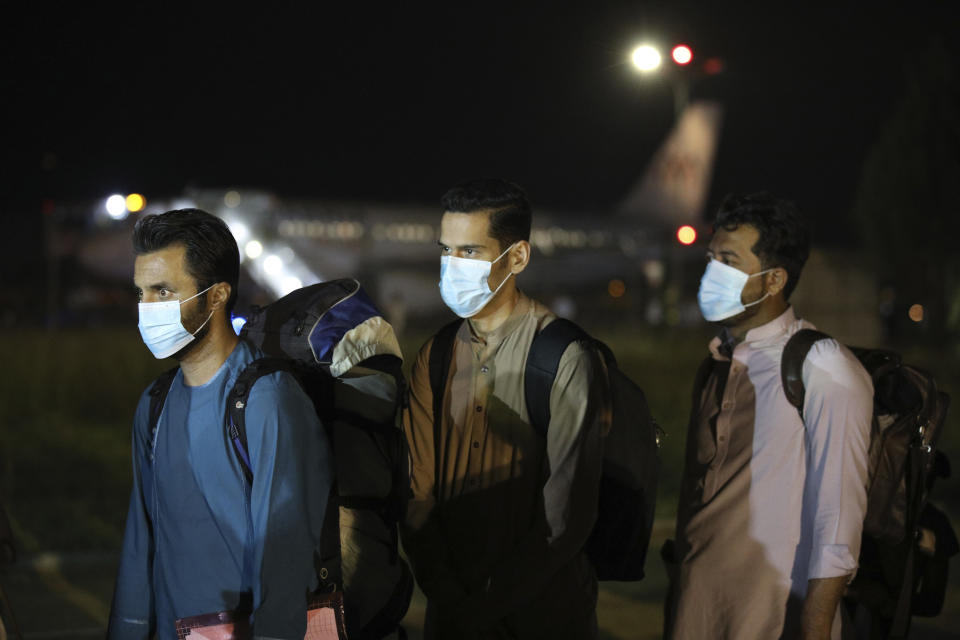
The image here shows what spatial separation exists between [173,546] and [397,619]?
61cm

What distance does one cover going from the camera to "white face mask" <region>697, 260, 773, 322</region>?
3.06 metres

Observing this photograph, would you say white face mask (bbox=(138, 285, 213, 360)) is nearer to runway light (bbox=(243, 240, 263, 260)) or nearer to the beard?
the beard

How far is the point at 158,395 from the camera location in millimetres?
2436

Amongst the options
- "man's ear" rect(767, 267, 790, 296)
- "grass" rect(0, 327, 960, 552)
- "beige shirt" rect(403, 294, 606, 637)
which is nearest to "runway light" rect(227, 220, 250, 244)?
"grass" rect(0, 327, 960, 552)

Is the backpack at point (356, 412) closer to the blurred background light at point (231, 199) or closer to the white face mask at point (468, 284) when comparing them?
the white face mask at point (468, 284)

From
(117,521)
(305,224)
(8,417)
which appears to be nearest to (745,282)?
(117,521)

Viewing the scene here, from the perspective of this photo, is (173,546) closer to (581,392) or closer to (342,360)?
(342,360)

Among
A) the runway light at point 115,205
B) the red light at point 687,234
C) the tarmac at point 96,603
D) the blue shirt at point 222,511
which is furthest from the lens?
the red light at point 687,234

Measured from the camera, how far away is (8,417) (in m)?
13.3

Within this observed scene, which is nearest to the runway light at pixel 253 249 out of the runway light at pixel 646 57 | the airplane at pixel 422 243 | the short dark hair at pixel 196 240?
the airplane at pixel 422 243

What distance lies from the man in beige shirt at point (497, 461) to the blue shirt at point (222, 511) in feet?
1.59

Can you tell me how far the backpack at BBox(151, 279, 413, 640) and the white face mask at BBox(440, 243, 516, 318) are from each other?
28 cm

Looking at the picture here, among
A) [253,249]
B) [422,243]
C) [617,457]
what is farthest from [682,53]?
[422,243]

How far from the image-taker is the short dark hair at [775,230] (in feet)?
10.0
